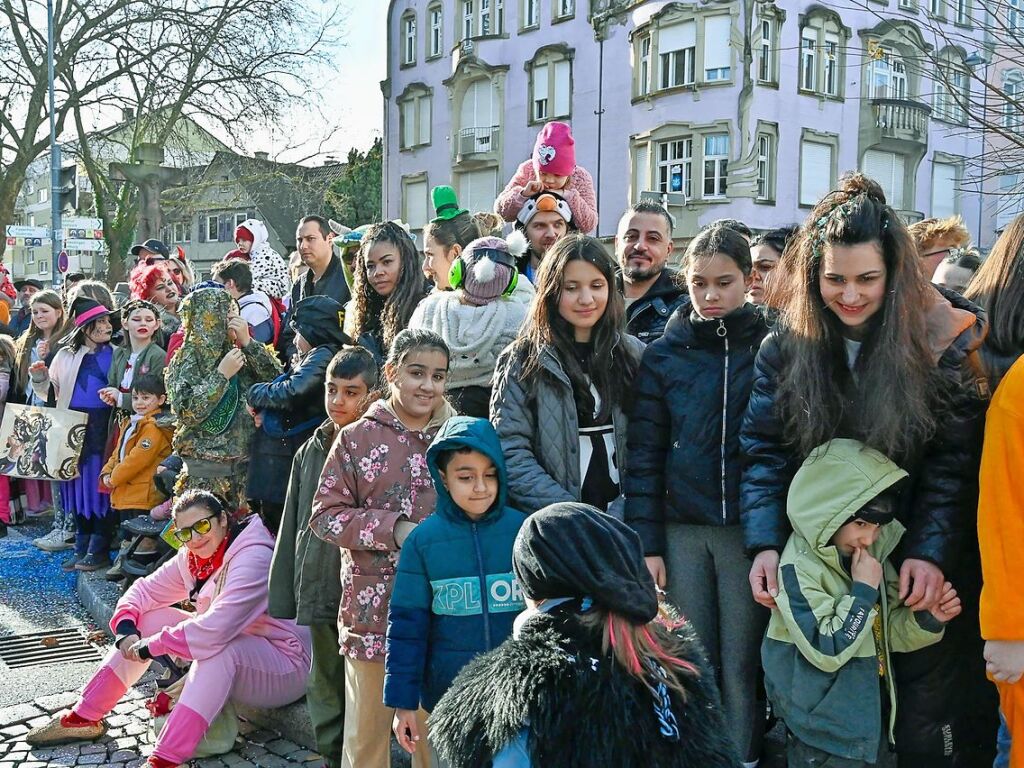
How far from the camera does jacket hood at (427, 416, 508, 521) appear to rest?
3109 millimetres

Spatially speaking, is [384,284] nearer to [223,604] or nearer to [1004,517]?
[223,604]

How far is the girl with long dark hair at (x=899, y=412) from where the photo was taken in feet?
9.37

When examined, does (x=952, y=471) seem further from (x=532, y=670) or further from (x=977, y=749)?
(x=532, y=670)

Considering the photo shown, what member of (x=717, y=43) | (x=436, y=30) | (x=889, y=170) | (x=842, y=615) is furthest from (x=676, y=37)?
(x=842, y=615)

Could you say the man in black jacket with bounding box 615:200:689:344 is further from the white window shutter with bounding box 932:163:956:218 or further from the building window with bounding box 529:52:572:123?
the white window shutter with bounding box 932:163:956:218

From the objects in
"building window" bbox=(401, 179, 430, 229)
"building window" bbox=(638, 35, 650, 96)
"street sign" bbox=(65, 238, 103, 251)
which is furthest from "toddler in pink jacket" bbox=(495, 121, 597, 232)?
"building window" bbox=(401, 179, 430, 229)

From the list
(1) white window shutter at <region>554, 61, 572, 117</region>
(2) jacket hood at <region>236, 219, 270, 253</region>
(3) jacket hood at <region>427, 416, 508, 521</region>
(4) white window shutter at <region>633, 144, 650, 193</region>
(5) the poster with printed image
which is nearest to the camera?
(3) jacket hood at <region>427, 416, 508, 521</region>

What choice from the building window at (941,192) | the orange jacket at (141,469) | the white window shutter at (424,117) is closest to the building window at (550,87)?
the white window shutter at (424,117)

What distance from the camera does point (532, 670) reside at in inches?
80.3

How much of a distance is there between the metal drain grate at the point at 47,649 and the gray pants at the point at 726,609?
395cm

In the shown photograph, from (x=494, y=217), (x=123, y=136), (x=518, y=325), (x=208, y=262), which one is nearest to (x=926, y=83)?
(x=123, y=136)

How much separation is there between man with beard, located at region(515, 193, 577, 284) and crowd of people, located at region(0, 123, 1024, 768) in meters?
0.49

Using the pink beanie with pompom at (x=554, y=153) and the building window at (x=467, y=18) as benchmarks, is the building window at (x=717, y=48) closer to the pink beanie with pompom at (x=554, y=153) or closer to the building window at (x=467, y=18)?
the building window at (x=467, y=18)

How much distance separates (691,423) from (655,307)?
116 cm
